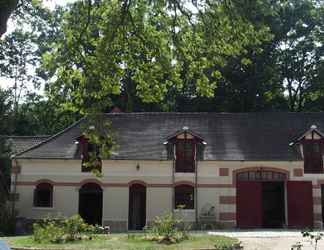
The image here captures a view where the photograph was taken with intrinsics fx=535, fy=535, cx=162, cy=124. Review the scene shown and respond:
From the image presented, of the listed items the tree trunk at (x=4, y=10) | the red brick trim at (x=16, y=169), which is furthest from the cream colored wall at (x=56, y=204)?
the tree trunk at (x=4, y=10)

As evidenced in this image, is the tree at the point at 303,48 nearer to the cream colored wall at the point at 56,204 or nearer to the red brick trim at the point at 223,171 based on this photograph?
the red brick trim at the point at 223,171

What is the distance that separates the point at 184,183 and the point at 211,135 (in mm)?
3999

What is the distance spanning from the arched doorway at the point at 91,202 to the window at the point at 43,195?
1734 mm

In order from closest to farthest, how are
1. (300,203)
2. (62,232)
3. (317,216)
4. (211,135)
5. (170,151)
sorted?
(62,232), (317,216), (300,203), (170,151), (211,135)

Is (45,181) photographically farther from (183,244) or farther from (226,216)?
(183,244)

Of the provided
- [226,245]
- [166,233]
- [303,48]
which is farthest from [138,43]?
[303,48]

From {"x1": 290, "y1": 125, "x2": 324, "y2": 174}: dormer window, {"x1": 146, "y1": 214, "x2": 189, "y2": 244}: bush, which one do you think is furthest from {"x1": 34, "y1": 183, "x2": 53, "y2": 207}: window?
{"x1": 290, "y1": 125, "x2": 324, "y2": 174}: dormer window

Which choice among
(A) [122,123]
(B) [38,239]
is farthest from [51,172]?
(B) [38,239]

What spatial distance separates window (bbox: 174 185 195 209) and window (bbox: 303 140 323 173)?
6.54 meters

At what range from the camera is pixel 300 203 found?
2967cm

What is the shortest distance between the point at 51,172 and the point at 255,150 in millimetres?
11734

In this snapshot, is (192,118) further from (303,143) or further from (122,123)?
(303,143)

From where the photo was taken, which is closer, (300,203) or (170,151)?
(300,203)

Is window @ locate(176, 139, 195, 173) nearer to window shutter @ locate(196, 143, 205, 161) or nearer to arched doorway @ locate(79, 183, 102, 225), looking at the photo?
window shutter @ locate(196, 143, 205, 161)
